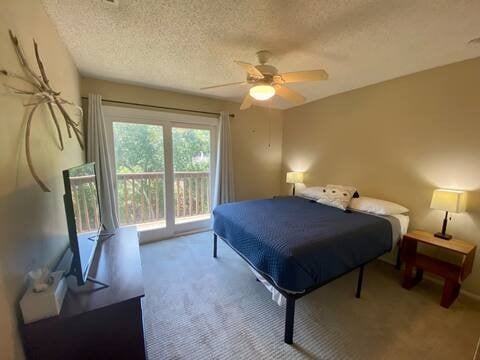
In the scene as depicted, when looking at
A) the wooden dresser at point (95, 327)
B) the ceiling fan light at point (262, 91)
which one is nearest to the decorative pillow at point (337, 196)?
the ceiling fan light at point (262, 91)

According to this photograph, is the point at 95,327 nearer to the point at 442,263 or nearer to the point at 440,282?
the point at 442,263

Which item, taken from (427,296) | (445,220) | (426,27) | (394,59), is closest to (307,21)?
(426,27)

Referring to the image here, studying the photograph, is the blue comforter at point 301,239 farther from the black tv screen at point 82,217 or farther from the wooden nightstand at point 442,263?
the black tv screen at point 82,217

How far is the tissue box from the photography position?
89 cm

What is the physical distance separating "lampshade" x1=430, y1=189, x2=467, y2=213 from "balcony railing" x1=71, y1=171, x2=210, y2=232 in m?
3.07

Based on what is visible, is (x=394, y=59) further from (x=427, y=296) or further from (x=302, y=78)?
(x=427, y=296)

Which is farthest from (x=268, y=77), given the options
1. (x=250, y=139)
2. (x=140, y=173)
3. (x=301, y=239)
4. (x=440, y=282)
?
(x=440, y=282)

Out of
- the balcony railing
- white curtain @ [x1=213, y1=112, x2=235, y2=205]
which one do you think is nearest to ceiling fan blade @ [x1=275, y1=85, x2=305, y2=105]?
white curtain @ [x1=213, y1=112, x2=235, y2=205]

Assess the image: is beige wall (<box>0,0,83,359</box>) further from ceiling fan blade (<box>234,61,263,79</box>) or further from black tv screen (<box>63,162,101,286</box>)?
ceiling fan blade (<box>234,61,263,79</box>)

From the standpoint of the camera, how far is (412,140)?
243 cm

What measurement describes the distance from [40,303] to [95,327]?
0.28 m

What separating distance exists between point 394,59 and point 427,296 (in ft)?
7.93

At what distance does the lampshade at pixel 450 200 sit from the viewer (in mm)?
1915

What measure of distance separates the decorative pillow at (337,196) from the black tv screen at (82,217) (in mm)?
2673
